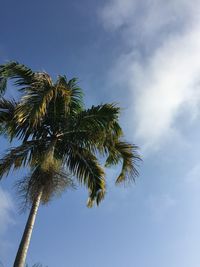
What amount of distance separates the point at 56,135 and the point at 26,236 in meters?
4.19

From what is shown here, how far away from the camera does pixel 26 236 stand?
15.5 metres

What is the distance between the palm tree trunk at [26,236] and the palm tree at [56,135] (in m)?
0.41

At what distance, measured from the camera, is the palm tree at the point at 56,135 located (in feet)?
55.8

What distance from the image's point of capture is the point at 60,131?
59.1ft

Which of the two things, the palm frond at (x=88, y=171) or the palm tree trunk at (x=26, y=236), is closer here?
the palm tree trunk at (x=26, y=236)

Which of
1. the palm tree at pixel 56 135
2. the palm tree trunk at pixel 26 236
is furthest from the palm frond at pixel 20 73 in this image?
the palm tree trunk at pixel 26 236

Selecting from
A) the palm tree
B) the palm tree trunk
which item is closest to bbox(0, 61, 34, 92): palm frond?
the palm tree

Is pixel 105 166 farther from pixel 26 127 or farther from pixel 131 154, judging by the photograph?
pixel 26 127

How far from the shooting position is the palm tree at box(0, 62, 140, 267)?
17.0 meters

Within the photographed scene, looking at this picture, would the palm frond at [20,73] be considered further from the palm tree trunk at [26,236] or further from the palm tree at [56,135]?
the palm tree trunk at [26,236]

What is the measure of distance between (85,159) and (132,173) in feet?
6.44

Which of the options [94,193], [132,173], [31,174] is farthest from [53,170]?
[132,173]

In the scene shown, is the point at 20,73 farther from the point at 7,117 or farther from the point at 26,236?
the point at 26,236

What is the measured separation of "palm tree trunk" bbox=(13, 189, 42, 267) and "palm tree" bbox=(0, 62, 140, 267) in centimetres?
41
